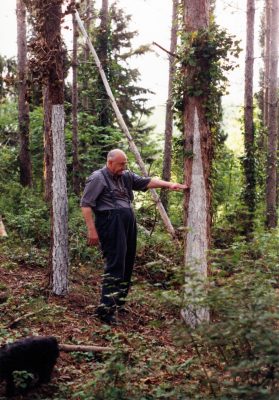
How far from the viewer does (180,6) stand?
7.68 metres

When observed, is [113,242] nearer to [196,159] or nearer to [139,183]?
[139,183]

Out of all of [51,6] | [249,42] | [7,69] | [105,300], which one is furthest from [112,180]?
[7,69]

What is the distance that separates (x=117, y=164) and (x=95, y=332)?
2.30 m

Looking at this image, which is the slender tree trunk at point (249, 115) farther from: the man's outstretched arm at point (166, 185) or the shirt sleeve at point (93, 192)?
the shirt sleeve at point (93, 192)

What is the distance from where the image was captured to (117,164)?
732 centimetres

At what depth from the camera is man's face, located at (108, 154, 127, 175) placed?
23.9ft

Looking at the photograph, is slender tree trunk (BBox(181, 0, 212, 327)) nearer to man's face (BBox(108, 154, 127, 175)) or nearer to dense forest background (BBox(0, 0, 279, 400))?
dense forest background (BBox(0, 0, 279, 400))

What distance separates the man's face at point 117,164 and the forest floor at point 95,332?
1.71m

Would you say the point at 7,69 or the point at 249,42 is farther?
the point at 7,69

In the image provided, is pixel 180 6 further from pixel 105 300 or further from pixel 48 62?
pixel 105 300

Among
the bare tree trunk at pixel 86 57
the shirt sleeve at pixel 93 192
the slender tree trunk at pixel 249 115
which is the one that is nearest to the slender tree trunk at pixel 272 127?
the slender tree trunk at pixel 249 115

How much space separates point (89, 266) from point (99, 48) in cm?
1339

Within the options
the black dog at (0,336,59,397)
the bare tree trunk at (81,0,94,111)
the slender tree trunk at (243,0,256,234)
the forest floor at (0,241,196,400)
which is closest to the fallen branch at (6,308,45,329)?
the forest floor at (0,241,196,400)

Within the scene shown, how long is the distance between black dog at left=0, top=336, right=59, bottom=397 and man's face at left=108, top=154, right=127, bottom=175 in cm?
Answer: 275
